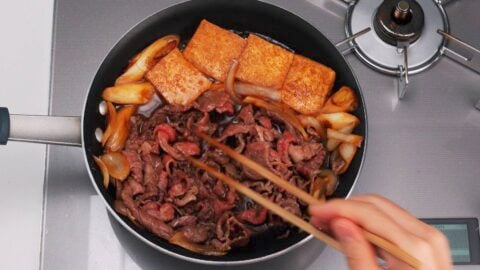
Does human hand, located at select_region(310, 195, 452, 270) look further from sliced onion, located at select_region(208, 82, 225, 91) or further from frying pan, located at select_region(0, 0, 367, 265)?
sliced onion, located at select_region(208, 82, 225, 91)

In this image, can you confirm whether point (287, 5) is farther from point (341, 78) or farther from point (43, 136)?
point (43, 136)

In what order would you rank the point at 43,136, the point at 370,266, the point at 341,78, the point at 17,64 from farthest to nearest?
1. the point at 17,64
2. the point at 341,78
3. the point at 43,136
4. the point at 370,266

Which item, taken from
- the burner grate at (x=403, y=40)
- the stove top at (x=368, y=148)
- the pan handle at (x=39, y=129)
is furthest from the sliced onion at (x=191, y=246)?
the burner grate at (x=403, y=40)

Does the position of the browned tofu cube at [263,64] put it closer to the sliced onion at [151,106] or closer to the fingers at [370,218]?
the sliced onion at [151,106]

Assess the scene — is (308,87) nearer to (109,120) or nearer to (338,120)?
(338,120)

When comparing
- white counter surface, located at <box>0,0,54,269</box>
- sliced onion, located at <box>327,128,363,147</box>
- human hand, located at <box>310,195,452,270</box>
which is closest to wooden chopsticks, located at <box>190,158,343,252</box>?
human hand, located at <box>310,195,452,270</box>

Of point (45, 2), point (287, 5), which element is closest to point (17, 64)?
point (45, 2)
